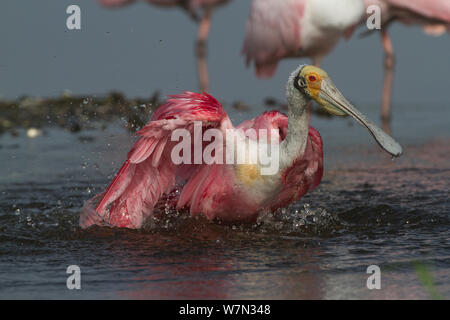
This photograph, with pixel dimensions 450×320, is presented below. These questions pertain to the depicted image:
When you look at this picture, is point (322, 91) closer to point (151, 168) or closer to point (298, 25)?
point (151, 168)

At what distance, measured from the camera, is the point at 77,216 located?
5.84 m

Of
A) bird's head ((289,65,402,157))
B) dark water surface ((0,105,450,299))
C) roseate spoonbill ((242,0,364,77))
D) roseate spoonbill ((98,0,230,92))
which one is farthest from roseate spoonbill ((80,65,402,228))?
roseate spoonbill ((98,0,230,92))

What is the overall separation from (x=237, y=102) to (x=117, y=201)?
10.2m

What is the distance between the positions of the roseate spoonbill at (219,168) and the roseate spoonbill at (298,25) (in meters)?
3.63

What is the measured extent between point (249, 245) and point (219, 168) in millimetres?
533

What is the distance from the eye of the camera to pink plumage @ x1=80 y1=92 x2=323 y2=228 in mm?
4871

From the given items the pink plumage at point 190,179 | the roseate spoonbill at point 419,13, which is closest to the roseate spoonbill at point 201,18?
the roseate spoonbill at point 419,13

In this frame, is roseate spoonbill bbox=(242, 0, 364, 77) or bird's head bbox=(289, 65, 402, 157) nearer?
bird's head bbox=(289, 65, 402, 157)

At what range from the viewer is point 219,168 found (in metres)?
5.04

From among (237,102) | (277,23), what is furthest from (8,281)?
(237,102)

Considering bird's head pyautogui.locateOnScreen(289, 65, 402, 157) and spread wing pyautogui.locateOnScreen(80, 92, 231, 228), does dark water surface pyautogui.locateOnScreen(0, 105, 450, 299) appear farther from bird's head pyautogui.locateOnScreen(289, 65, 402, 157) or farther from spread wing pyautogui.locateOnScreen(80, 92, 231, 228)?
bird's head pyautogui.locateOnScreen(289, 65, 402, 157)

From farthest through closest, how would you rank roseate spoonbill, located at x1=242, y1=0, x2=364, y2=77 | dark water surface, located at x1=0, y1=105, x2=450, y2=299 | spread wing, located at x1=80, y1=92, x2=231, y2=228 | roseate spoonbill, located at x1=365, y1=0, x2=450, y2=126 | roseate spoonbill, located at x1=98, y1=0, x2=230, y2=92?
roseate spoonbill, located at x1=98, y1=0, x2=230, y2=92, roseate spoonbill, located at x1=365, y1=0, x2=450, y2=126, roseate spoonbill, located at x1=242, y1=0, x2=364, y2=77, spread wing, located at x1=80, y1=92, x2=231, y2=228, dark water surface, located at x1=0, y1=105, x2=450, y2=299

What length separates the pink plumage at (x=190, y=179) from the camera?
4871 mm

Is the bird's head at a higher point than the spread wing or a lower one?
higher
